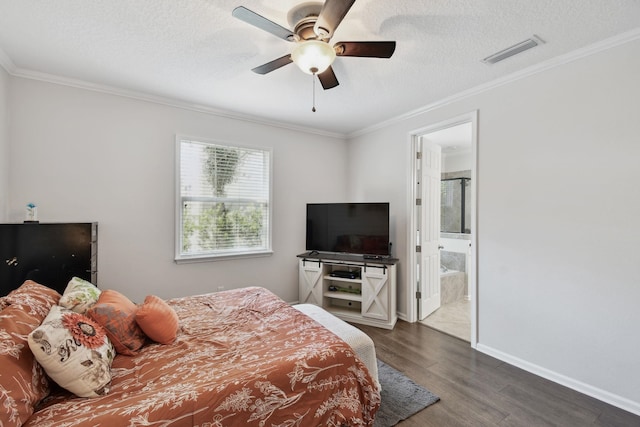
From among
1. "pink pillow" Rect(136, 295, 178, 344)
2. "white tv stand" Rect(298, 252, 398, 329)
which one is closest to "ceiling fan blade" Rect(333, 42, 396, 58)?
"pink pillow" Rect(136, 295, 178, 344)

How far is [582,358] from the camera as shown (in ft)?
7.30

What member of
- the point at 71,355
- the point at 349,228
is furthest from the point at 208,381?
the point at 349,228

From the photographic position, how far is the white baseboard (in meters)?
2.01

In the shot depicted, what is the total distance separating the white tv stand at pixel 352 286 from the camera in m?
3.47

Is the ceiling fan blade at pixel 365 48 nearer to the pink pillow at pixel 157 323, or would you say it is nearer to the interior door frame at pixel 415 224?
the interior door frame at pixel 415 224

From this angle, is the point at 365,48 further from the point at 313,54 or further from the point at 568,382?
the point at 568,382

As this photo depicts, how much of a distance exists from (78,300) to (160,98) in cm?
239

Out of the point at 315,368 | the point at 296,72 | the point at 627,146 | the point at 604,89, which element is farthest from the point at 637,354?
the point at 296,72

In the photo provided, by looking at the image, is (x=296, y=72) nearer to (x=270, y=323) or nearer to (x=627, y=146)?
(x=270, y=323)

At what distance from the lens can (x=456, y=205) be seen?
5465 mm

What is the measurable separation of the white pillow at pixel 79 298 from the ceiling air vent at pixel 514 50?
3487 millimetres

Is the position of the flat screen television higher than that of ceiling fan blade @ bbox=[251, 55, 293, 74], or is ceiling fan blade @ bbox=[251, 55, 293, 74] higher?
ceiling fan blade @ bbox=[251, 55, 293, 74]

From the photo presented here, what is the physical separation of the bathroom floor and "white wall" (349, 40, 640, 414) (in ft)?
1.67

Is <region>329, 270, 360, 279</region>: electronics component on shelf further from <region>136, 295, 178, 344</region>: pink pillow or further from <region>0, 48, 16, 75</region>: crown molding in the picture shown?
<region>0, 48, 16, 75</region>: crown molding
